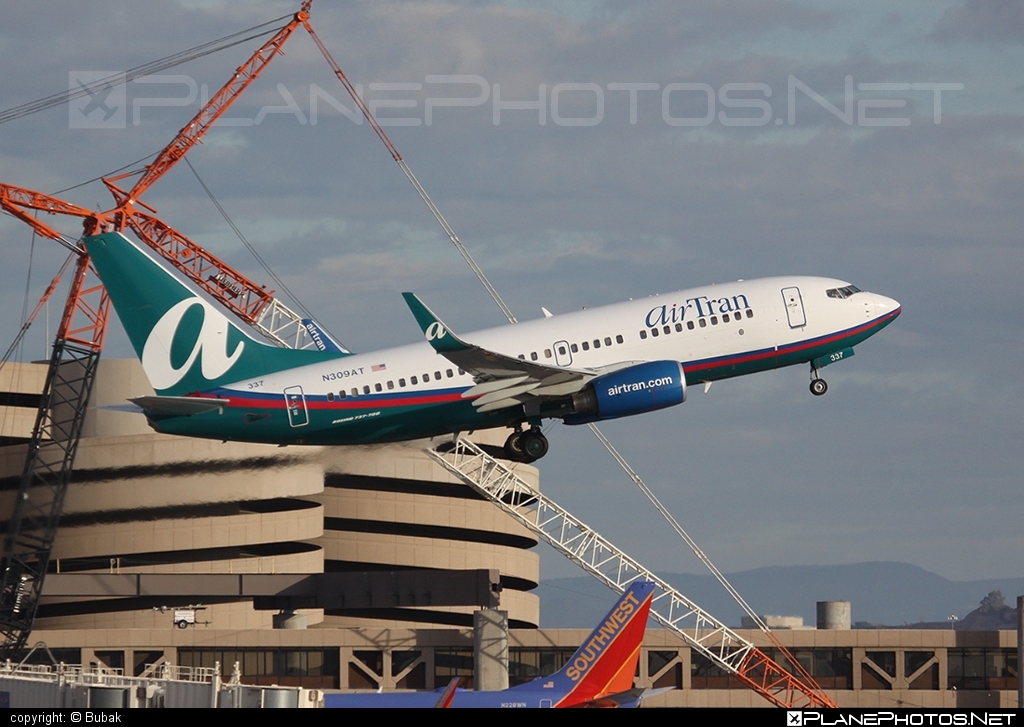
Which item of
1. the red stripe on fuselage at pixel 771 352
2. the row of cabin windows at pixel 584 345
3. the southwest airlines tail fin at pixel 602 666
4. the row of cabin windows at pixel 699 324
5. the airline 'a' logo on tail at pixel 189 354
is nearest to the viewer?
the southwest airlines tail fin at pixel 602 666

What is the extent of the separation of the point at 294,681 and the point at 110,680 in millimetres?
46323

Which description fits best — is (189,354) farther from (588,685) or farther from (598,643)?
(588,685)

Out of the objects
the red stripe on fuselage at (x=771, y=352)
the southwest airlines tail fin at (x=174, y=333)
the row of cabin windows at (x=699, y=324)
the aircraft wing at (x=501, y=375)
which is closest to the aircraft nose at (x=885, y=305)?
the red stripe on fuselage at (x=771, y=352)

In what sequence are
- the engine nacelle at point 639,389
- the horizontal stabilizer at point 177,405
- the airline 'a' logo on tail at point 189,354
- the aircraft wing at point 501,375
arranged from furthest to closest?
1. the airline 'a' logo on tail at point 189,354
2. the engine nacelle at point 639,389
3. the horizontal stabilizer at point 177,405
4. the aircraft wing at point 501,375

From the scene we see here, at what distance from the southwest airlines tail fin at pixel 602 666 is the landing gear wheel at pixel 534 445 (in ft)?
24.9

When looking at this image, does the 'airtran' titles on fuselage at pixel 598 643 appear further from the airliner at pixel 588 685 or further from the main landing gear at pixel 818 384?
the main landing gear at pixel 818 384

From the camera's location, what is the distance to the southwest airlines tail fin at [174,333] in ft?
224

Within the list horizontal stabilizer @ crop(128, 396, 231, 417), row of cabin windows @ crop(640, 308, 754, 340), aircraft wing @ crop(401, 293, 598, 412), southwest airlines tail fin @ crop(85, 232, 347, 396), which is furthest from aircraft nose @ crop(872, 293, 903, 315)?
horizontal stabilizer @ crop(128, 396, 231, 417)

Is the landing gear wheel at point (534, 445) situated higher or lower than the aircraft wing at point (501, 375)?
lower

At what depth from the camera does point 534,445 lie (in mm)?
68438

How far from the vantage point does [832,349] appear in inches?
2744
